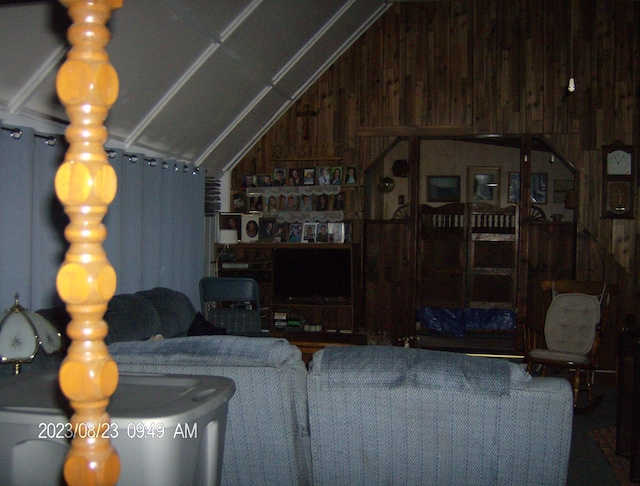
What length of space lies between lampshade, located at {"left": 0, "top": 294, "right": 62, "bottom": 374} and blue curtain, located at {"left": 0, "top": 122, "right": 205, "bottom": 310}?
0.92m

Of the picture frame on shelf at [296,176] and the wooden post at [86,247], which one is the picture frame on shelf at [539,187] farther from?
the wooden post at [86,247]

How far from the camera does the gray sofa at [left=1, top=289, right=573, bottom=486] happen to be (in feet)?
6.27

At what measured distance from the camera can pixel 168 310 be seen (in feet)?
15.9

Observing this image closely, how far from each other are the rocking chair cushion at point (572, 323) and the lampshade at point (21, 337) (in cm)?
430

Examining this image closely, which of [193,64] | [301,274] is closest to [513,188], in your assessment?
[301,274]

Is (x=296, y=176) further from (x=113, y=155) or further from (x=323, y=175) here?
(x=113, y=155)

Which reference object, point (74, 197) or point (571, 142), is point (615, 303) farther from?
point (74, 197)

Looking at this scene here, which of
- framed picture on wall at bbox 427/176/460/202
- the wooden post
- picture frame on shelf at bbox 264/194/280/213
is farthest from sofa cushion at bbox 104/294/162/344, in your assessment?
framed picture on wall at bbox 427/176/460/202

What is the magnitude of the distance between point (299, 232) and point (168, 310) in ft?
8.09

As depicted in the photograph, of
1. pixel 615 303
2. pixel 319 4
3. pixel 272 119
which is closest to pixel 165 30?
pixel 319 4

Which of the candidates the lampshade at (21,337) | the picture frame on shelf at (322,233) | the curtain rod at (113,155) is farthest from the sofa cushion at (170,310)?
the picture frame on shelf at (322,233)

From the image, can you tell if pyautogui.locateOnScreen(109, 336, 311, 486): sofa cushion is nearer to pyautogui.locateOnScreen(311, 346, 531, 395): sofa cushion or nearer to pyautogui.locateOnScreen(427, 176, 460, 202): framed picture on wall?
pyautogui.locateOnScreen(311, 346, 531, 395): sofa cushion

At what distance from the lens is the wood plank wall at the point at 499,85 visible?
646 cm

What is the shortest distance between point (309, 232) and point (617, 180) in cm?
335
